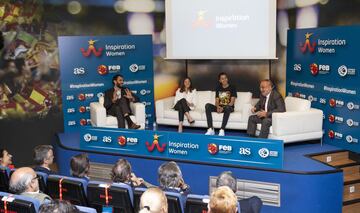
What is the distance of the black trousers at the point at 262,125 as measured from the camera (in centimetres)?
696

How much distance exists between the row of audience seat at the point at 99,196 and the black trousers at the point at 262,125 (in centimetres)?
336

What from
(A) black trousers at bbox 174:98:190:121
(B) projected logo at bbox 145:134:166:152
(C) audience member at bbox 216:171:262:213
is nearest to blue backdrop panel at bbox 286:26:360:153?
(A) black trousers at bbox 174:98:190:121

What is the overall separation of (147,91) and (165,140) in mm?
3080

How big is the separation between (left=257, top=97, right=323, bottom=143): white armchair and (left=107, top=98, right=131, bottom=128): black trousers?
2.55m

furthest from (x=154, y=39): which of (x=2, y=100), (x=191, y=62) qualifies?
(x=2, y=100)

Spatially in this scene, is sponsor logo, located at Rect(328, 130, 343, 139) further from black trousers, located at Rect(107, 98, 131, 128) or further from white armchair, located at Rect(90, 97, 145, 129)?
black trousers, located at Rect(107, 98, 131, 128)

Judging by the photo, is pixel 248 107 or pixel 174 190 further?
pixel 248 107

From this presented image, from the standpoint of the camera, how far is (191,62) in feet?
31.1

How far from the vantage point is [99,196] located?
3.99 metres

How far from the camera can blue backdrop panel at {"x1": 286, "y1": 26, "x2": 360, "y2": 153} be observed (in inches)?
262

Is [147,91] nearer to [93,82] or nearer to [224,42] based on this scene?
[93,82]

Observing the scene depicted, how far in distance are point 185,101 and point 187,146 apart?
2166 millimetres

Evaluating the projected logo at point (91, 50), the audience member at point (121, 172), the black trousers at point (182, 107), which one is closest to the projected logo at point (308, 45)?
the black trousers at point (182, 107)

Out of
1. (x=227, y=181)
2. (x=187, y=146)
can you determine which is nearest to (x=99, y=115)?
(x=187, y=146)
